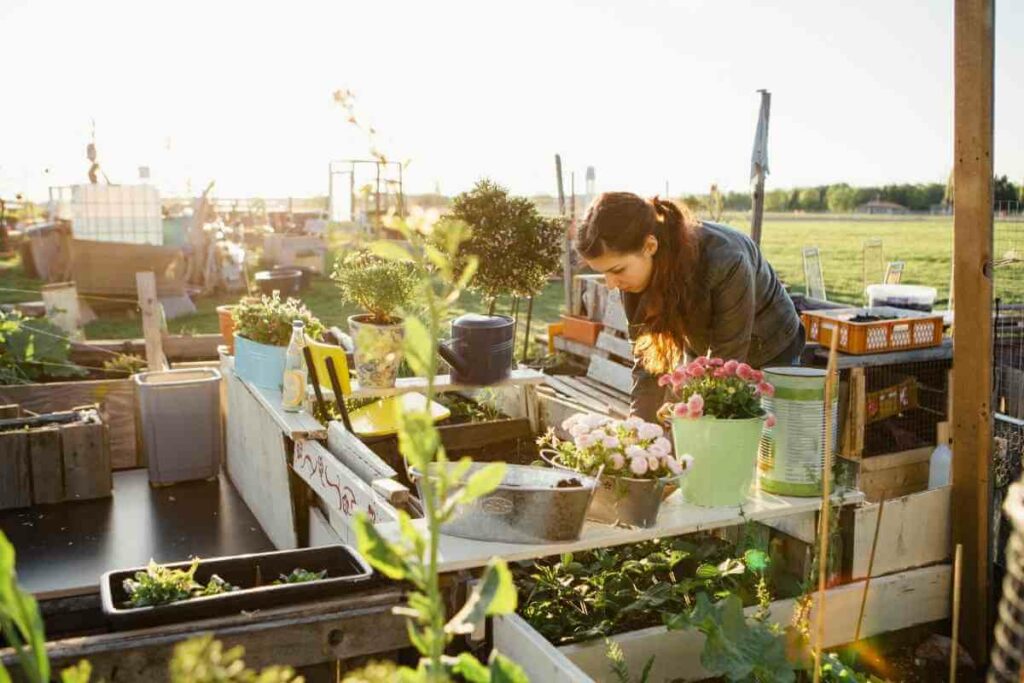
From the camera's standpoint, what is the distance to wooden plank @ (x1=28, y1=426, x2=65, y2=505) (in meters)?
3.52

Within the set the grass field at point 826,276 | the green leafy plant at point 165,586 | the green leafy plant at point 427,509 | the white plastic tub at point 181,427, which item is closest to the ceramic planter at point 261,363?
the white plastic tub at point 181,427

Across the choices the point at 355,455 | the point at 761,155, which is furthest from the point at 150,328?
the point at 761,155

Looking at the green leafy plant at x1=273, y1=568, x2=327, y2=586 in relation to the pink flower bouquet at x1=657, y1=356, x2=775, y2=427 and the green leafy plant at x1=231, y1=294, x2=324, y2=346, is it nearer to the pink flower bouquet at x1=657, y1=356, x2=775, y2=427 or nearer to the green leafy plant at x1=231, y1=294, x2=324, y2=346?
the pink flower bouquet at x1=657, y1=356, x2=775, y2=427

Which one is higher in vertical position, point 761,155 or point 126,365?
point 761,155

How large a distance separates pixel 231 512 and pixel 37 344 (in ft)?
8.11

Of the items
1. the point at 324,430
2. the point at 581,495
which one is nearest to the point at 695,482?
the point at 581,495

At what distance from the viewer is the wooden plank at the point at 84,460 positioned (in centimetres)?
359

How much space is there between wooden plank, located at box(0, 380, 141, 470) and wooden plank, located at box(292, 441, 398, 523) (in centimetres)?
181

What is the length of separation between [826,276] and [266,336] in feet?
46.3

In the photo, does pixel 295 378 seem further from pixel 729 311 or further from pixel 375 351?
pixel 729 311

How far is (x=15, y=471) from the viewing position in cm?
351

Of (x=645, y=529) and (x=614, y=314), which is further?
(x=614, y=314)

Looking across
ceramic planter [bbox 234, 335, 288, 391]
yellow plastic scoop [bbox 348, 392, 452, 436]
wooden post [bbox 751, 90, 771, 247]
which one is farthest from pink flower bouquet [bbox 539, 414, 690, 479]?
wooden post [bbox 751, 90, 771, 247]

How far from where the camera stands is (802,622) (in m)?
1.68
